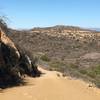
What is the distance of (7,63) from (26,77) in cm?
209

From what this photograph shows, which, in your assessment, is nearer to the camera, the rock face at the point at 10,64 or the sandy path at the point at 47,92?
the sandy path at the point at 47,92

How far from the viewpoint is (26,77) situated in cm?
1708

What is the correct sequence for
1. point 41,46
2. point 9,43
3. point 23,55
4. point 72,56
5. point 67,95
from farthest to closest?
point 41,46, point 72,56, point 23,55, point 9,43, point 67,95

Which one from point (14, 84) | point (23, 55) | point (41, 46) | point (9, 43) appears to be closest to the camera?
point (14, 84)

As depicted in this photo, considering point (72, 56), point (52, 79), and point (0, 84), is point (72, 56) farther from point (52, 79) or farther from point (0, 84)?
point (0, 84)

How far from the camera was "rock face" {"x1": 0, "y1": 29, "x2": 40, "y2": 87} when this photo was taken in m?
14.5

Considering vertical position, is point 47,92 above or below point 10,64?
below

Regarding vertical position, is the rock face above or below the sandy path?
above

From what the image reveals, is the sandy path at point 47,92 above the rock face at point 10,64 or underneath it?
underneath

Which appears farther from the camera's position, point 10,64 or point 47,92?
point 10,64

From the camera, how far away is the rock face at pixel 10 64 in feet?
47.7

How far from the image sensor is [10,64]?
1533 centimetres

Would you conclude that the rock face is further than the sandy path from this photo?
Yes

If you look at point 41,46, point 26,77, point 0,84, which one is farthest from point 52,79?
point 41,46
